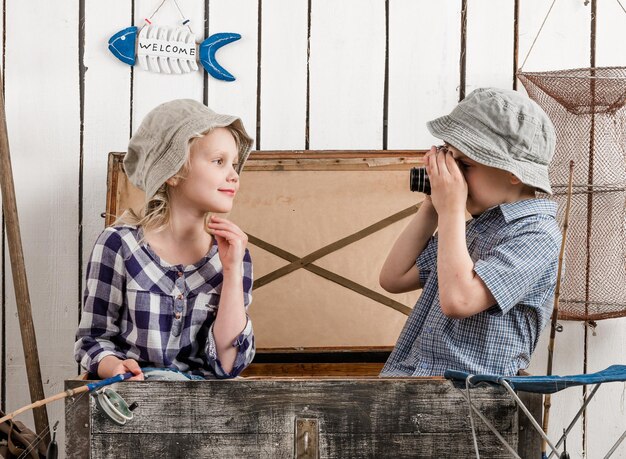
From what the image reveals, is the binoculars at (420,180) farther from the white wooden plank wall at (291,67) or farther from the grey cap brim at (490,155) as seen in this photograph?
the white wooden plank wall at (291,67)

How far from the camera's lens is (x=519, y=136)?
1493mm

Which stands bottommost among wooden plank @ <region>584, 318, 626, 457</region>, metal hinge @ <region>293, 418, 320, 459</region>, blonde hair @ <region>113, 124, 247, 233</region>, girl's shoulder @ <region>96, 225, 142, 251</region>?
wooden plank @ <region>584, 318, 626, 457</region>

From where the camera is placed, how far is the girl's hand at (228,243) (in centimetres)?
154

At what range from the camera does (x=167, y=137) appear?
1589 millimetres

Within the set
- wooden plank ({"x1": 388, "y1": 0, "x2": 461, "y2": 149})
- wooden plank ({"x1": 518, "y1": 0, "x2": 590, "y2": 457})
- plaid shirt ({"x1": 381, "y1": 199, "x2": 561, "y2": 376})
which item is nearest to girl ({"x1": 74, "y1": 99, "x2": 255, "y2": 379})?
plaid shirt ({"x1": 381, "y1": 199, "x2": 561, "y2": 376})

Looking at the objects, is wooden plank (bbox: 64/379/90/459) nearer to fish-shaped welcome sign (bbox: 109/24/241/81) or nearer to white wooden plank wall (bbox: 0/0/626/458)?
white wooden plank wall (bbox: 0/0/626/458)

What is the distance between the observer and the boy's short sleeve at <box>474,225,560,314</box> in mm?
1428

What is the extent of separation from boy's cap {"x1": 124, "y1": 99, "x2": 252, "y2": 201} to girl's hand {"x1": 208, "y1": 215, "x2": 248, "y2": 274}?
0.14 m

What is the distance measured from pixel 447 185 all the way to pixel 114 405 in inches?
27.8

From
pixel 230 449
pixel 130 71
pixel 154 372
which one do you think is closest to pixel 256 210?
pixel 130 71

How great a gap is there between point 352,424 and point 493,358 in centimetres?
33

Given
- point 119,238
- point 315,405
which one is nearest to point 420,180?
point 315,405

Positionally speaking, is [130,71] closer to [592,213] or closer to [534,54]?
[534,54]

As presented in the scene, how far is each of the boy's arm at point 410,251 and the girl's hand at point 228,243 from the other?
36 cm
